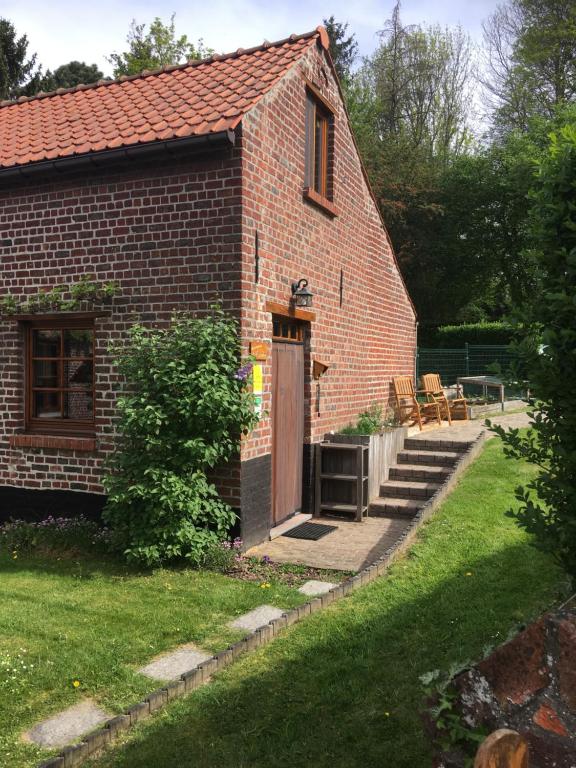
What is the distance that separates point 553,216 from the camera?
275 centimetres

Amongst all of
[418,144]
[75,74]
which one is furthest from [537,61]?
[75,74]

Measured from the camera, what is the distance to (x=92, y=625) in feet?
16.5

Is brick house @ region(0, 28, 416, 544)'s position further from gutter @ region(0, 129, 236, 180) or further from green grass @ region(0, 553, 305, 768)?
green grass @ region(0, 553, 305, 768)

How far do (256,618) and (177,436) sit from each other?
206cm

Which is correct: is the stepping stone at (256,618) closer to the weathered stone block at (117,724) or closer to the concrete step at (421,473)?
the weathered stone block at (117,724)

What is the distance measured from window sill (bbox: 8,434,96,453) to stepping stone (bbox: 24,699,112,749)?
3.85 m

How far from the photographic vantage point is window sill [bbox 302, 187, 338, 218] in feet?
28.4

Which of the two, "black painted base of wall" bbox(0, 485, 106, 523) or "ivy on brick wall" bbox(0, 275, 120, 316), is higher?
"ivy on brick wall" bbox(0, 275, 120, 316)

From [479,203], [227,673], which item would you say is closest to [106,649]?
[227,673]

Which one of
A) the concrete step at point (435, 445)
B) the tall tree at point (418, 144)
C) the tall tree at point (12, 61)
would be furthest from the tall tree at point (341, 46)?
the concrete step at point (435, 445)

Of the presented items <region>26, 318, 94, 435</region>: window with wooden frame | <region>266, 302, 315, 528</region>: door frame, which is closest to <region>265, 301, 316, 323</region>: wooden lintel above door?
<region>266, 302, 315, 528</region>: door frame

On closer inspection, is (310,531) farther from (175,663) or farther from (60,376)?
(175,663)

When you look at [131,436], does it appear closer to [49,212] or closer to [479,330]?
[49,212]

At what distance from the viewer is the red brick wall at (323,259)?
23.7 feet
